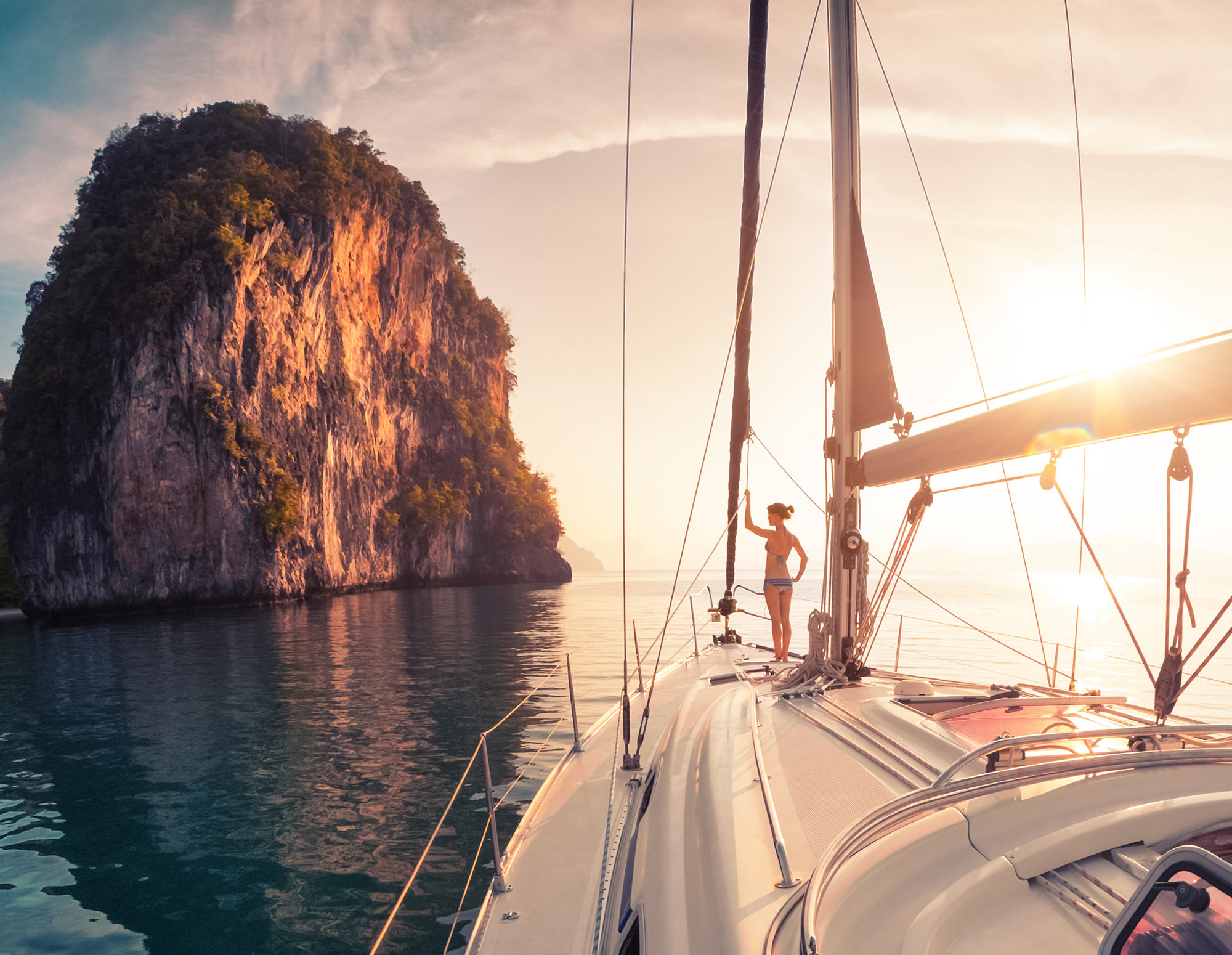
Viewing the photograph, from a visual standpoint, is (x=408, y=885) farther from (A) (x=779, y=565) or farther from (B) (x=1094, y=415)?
(A) (x=779, y=565)

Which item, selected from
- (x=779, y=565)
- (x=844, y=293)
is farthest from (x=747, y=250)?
(x=779, y=565)

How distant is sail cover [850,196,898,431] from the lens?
3859 mm

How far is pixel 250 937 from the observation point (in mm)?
3242

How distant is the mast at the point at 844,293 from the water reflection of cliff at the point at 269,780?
275cm

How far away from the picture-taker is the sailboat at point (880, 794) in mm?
1355

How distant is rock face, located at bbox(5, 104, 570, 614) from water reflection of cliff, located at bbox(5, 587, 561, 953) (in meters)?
18.8

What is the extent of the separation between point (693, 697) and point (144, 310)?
1380 inches

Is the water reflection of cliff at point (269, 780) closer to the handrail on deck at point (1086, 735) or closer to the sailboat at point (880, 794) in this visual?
the sailboat at point (880, 794)

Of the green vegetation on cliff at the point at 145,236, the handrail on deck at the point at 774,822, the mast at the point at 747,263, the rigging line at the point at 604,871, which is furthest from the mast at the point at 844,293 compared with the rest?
the green vegetation on cliff at the point at 145,236

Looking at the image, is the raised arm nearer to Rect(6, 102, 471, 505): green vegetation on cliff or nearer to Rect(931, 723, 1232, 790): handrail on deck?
Rect(931, 723, 1232, 790): handrail on deck

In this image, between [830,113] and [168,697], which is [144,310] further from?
[830,113]

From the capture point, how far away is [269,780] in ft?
17.7

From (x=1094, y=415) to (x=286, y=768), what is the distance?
6155mm

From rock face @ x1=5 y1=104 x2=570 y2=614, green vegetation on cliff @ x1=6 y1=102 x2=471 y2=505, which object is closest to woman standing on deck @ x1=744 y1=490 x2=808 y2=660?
rock face @ x1=5 y1=104 x2=570 y2=614
